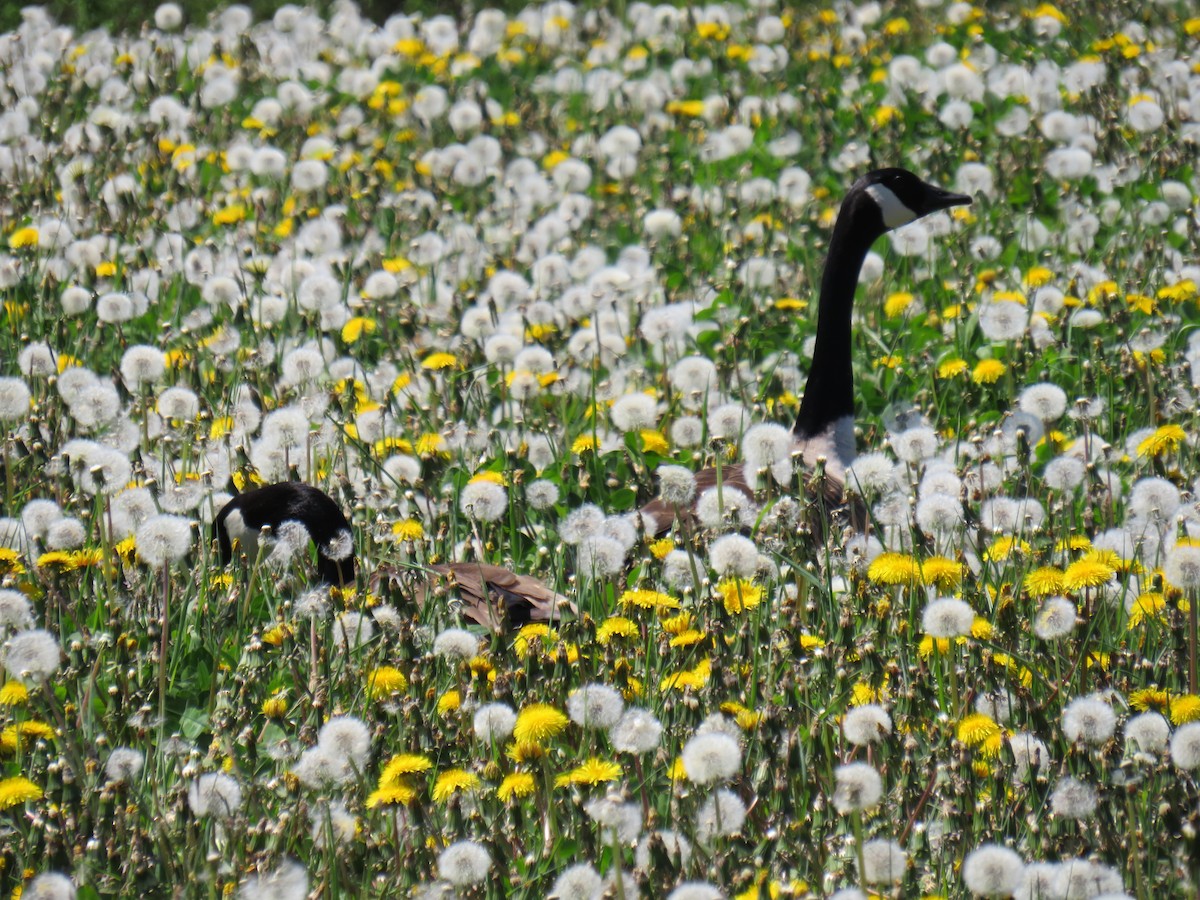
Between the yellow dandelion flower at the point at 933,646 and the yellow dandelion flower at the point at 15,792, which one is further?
the yellow dandelion flower at the point at 933,646

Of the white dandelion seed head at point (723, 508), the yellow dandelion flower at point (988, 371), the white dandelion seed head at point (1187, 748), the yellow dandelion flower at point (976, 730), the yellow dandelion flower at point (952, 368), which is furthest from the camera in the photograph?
the yellow dandelion flower at point (952, 368)

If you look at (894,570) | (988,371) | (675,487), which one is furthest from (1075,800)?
(988,371)

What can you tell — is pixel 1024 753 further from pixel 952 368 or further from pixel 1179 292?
pixel 1179 292

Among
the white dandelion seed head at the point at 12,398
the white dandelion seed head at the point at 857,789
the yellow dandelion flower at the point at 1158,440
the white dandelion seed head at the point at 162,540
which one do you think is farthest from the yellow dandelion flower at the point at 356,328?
the white dandelion seed head at the point at 857,789

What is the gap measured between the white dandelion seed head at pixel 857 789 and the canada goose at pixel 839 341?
1705mm

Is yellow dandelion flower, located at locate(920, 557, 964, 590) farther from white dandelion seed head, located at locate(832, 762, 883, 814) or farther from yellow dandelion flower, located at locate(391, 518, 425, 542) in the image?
yellow dandelion flower, located at locate(391, 518, 425, 542)

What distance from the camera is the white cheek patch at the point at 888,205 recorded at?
5695mm

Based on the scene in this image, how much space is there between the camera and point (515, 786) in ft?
9.77

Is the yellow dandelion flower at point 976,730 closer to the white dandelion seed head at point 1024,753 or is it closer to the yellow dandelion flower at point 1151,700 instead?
the white dandelion seed head at point 1024,753

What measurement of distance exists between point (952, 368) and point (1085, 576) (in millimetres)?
2169

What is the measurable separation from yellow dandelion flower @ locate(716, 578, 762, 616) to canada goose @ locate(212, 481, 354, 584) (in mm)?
973

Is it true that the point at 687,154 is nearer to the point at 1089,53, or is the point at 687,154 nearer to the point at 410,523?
the point at 1089,53

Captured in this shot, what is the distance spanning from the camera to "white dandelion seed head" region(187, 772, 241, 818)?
9.46 ft

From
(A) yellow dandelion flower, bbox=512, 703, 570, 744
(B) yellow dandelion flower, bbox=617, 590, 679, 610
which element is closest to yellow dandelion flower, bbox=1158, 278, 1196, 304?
(B) yellow dandelion flower, bbox=617, 590, 679, 610
